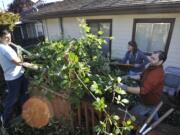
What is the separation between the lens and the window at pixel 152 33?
461cm

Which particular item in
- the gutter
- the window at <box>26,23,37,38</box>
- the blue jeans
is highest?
the gutter

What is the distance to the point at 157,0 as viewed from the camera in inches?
166

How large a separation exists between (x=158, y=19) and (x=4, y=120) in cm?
466

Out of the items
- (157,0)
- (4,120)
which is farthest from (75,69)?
(157,0)

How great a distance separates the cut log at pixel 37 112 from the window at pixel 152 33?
3.48 metres

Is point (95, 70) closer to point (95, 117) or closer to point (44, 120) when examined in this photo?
point (95, 117)

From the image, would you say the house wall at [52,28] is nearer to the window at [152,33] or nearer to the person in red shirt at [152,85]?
the window at [152,33]

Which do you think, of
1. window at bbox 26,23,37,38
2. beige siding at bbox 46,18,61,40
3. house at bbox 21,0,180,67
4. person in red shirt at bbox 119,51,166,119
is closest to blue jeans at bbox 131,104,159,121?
person in red shirt at bbox 119,51,166,119

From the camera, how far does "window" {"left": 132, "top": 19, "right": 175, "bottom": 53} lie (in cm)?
461

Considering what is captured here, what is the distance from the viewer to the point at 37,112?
3.81 m

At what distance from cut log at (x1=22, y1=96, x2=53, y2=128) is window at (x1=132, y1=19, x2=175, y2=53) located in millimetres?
3478

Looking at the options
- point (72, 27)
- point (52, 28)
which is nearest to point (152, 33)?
point (72, 27)

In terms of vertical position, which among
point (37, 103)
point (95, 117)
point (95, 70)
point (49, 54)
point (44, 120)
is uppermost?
point (49, 54)

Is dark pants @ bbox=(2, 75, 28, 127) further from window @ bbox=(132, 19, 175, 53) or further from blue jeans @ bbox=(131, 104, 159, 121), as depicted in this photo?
window @ bbox=(132, 19, 175, 53)
